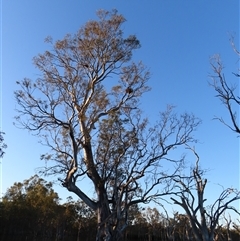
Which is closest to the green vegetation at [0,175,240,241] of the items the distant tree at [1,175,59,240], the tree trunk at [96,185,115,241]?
the distant tree at [1,175,59,240]

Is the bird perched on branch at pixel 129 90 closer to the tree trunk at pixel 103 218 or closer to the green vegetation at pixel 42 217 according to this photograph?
the tree trunk at pixel 103 218

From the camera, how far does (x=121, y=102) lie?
12.6m

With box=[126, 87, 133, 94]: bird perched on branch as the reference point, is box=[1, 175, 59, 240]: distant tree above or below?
below

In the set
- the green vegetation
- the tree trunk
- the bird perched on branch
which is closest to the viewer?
the tree trunk

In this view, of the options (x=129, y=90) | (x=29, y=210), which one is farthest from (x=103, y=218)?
(x=29, y=210)

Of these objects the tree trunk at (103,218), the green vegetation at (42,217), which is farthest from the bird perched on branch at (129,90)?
the green vegetation at (42,217)

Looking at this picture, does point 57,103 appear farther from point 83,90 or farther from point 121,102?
point 121,102

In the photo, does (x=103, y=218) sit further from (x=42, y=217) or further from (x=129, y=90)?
(x=42, y=217)

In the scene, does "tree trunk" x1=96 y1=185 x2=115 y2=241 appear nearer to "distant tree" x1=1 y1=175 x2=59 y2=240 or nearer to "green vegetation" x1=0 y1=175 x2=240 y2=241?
"green vegetation" x1=0 y1=175 x2=240 y2=241

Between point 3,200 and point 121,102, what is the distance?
53.0 ft

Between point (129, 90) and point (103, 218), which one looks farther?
point (129, 90)

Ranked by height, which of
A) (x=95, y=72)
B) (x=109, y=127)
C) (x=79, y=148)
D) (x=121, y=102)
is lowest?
Result: (x=79, y=148)

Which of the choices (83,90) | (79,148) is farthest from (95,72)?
(79,148)

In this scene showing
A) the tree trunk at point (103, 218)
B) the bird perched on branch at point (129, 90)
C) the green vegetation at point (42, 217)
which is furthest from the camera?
the green vegetation at point (42, 217)
